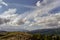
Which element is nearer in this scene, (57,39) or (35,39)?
(35,39)

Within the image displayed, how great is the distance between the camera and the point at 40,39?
5640 inches

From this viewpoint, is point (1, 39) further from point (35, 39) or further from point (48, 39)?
point (48, 39)

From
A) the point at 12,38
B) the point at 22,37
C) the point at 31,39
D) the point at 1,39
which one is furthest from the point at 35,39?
the point at 1,39

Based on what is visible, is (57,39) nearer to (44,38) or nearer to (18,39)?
(44,38)

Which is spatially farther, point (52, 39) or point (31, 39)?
point (52, 39)

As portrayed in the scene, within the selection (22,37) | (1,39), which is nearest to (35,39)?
(22,37)

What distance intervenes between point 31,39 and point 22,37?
10588 mm

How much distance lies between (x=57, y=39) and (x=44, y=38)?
1307 cm

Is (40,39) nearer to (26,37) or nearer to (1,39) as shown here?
(26,37)

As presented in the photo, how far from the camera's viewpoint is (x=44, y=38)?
149 m

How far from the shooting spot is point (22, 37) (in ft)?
471

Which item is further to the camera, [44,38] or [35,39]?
[44,38]

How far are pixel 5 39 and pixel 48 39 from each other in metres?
42.1

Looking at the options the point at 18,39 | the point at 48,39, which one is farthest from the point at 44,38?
the point at 18,39
